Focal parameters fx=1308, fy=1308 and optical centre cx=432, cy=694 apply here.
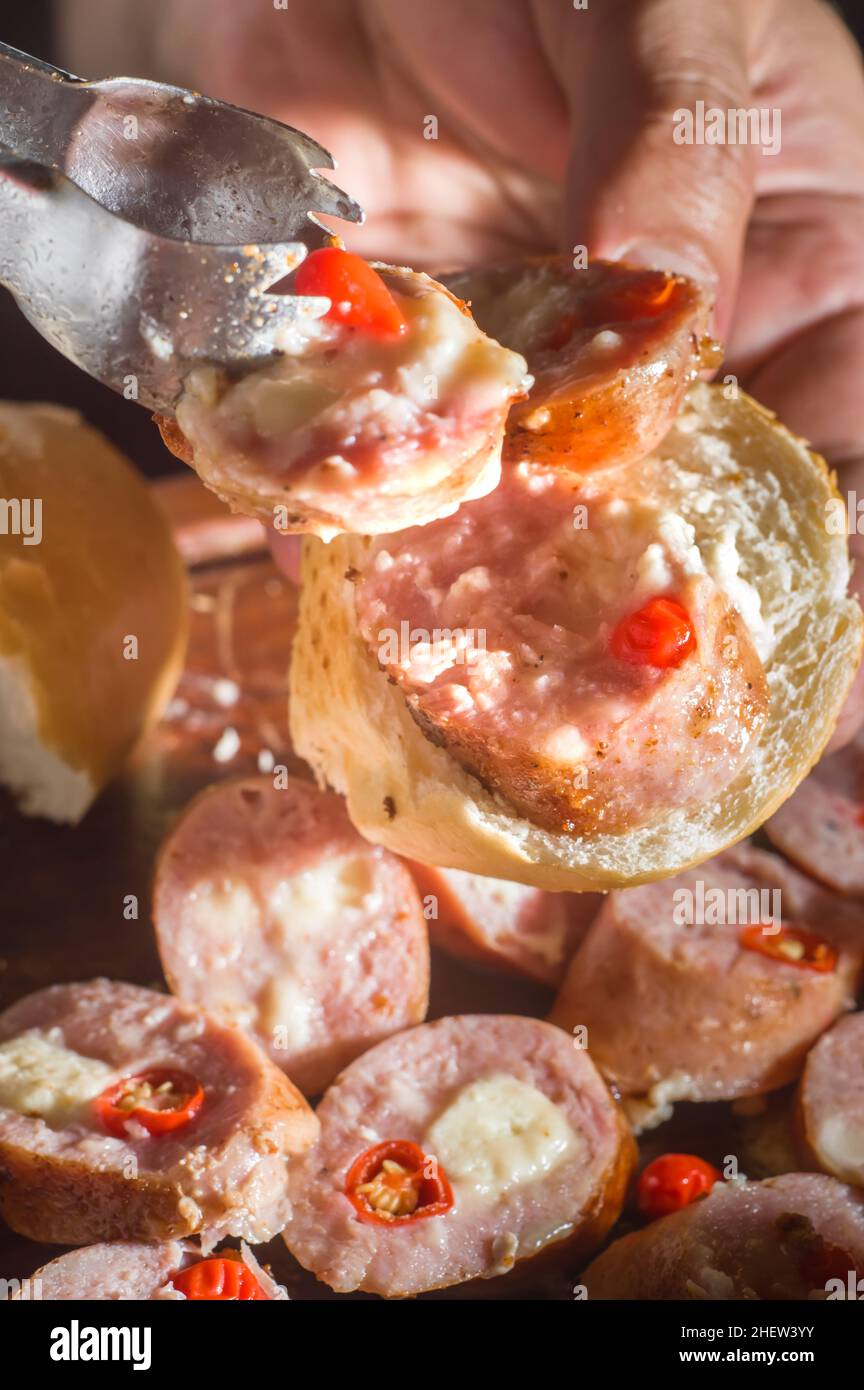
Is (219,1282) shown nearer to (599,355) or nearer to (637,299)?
(599,355)

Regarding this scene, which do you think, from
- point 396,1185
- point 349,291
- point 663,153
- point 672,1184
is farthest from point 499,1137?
point 663,153

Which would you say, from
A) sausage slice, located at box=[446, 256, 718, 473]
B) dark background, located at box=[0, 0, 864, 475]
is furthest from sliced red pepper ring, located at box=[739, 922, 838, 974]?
dark background, located at box=[0, 0, 864, 475]

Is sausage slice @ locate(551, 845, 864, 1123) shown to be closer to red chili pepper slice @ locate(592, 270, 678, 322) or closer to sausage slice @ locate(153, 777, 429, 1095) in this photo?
sausage slice @ locate(153, 777, 429, 1095)

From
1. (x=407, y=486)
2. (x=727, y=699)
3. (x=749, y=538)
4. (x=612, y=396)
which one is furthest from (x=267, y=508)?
(x=749, y=538)

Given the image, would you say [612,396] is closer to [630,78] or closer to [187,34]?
[630,78]

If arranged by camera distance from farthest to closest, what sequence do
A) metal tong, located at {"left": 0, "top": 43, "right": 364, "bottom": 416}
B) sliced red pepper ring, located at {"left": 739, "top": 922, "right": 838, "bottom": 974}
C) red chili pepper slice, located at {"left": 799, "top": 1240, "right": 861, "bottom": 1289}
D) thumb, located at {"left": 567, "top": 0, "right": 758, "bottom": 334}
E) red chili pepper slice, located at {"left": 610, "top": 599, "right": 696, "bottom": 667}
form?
sliced red pepper ring, located at {"left": 739, "top": 922, "right": 838, "bottom": 974}
thumb, located at {"left": 567, "top": 0, "right": 758, "bottom": 334}
red chili pepper slice, located at {"left": 799, "top": 1240, "right": 861, "bottom": 1289}
red chili pepper slice, located at {"left": 610, "top": 599, "right": 696, "bottom": 667}
metal tong, located at {"left": 0, "top": 43, "right": 364, "bottom": 416}

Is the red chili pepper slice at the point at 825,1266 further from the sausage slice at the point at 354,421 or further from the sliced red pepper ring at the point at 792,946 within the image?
the sausage slice at the point at 354,421
